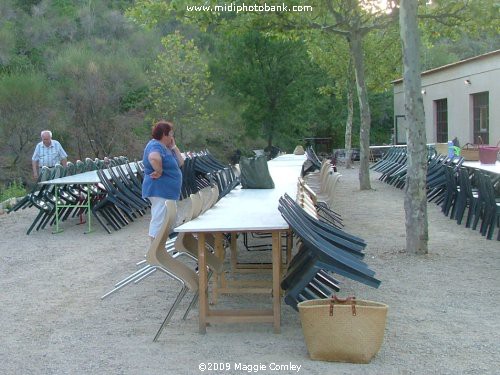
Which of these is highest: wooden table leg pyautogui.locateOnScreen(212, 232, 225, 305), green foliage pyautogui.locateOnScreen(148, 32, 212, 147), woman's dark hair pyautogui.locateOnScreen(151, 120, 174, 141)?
green foliage pyautogui.locateOnScreen(148, 32, 212, 147)

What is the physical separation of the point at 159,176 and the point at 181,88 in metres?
16.2

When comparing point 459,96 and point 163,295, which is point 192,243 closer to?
point 163,295

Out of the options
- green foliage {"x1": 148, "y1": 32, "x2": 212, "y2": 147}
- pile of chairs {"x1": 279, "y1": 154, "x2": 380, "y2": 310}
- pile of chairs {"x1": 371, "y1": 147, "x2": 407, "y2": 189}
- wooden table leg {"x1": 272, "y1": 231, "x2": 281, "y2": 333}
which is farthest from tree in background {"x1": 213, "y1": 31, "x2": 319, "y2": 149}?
wooden table leg {"x1": 272, "y1": 231, "x2": 281, "y2": 333}

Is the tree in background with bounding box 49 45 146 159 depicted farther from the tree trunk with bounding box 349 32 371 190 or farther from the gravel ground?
the gravel ground

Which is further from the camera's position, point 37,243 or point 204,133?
point 204,133

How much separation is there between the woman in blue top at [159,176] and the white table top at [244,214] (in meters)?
0.55

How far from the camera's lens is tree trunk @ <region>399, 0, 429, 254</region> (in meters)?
8.02

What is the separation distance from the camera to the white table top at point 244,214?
5062mm

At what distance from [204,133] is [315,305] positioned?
20575 mm

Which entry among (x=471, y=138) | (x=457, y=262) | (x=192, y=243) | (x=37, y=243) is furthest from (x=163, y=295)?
(x=471, y=138)

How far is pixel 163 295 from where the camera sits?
256 inches

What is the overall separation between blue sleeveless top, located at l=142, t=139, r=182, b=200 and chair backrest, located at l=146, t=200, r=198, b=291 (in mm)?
1987

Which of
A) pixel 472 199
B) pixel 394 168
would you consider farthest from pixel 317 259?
pixel 394 168

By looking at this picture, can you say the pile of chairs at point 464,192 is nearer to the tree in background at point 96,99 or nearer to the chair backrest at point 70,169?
the chair backrest at point 70,169
